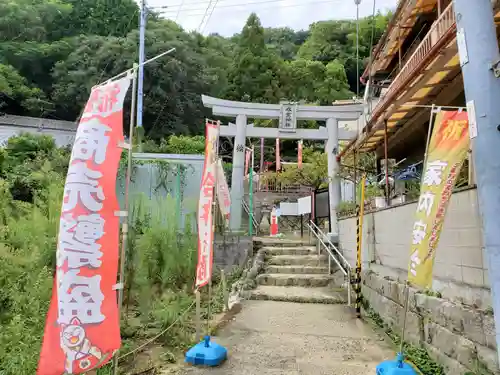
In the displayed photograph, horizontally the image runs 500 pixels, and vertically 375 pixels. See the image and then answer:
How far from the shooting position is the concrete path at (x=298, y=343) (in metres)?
4.54

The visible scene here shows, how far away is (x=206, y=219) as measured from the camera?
5512 mm

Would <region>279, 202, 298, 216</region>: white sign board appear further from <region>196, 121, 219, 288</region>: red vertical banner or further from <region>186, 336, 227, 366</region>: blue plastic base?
<region>186, 336, 227, 366</region>: blue plastic base

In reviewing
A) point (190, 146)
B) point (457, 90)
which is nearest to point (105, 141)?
point (457, 90)

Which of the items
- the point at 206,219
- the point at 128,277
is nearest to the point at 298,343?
the point at 206,219

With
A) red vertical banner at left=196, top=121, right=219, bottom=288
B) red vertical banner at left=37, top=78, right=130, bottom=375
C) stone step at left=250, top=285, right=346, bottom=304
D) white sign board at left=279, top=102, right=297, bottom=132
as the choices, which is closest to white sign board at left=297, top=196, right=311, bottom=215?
white sign board at left=279, top=102, right=297, bottom=132

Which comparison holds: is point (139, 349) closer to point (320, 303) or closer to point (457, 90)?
point (320, 303)

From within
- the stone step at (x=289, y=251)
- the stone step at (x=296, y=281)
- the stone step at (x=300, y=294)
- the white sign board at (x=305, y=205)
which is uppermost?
the white sign board at (x=305, y=205)

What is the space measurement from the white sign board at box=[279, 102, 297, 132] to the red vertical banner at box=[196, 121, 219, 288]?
27.4 ft

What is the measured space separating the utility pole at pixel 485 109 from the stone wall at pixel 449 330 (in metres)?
0.89

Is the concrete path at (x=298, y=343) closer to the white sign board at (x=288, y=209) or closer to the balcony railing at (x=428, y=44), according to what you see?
the balcony railing at (x=428, y=44)

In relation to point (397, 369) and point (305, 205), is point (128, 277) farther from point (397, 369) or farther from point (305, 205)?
point (305, 205)

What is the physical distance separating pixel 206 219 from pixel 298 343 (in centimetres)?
229

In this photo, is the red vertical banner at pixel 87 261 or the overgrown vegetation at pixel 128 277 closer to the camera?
the red vertical banner at pixel 87 261

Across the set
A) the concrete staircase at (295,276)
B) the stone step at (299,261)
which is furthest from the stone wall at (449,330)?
→ the stone step at (299,261)
